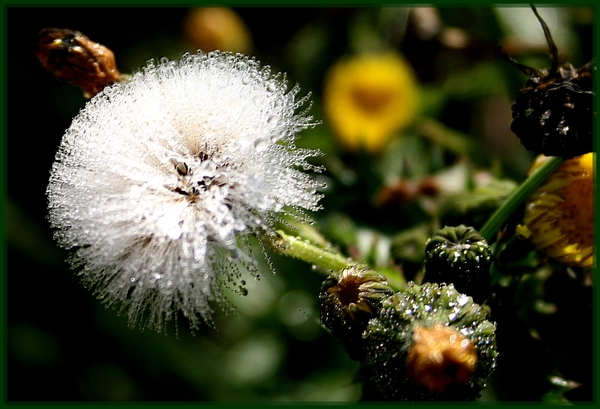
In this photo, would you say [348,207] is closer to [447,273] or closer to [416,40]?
[447,273]

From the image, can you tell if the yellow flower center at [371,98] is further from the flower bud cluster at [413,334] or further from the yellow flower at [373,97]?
the flower bud cluster at [413,334]

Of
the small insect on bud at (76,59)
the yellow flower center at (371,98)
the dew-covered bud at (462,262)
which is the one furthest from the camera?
the yellow flower center at (371,98)

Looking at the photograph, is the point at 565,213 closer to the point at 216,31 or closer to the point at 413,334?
the point at 413,334

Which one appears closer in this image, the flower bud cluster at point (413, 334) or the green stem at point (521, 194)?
the flower bud cluster at point (413, 334)

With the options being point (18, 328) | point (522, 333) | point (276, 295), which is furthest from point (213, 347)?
point (522, 333)

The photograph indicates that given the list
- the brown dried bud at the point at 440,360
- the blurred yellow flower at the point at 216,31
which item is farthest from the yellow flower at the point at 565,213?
the blurred yellow flower at the point at 216,31

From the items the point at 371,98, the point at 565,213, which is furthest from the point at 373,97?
the point at 565,213
